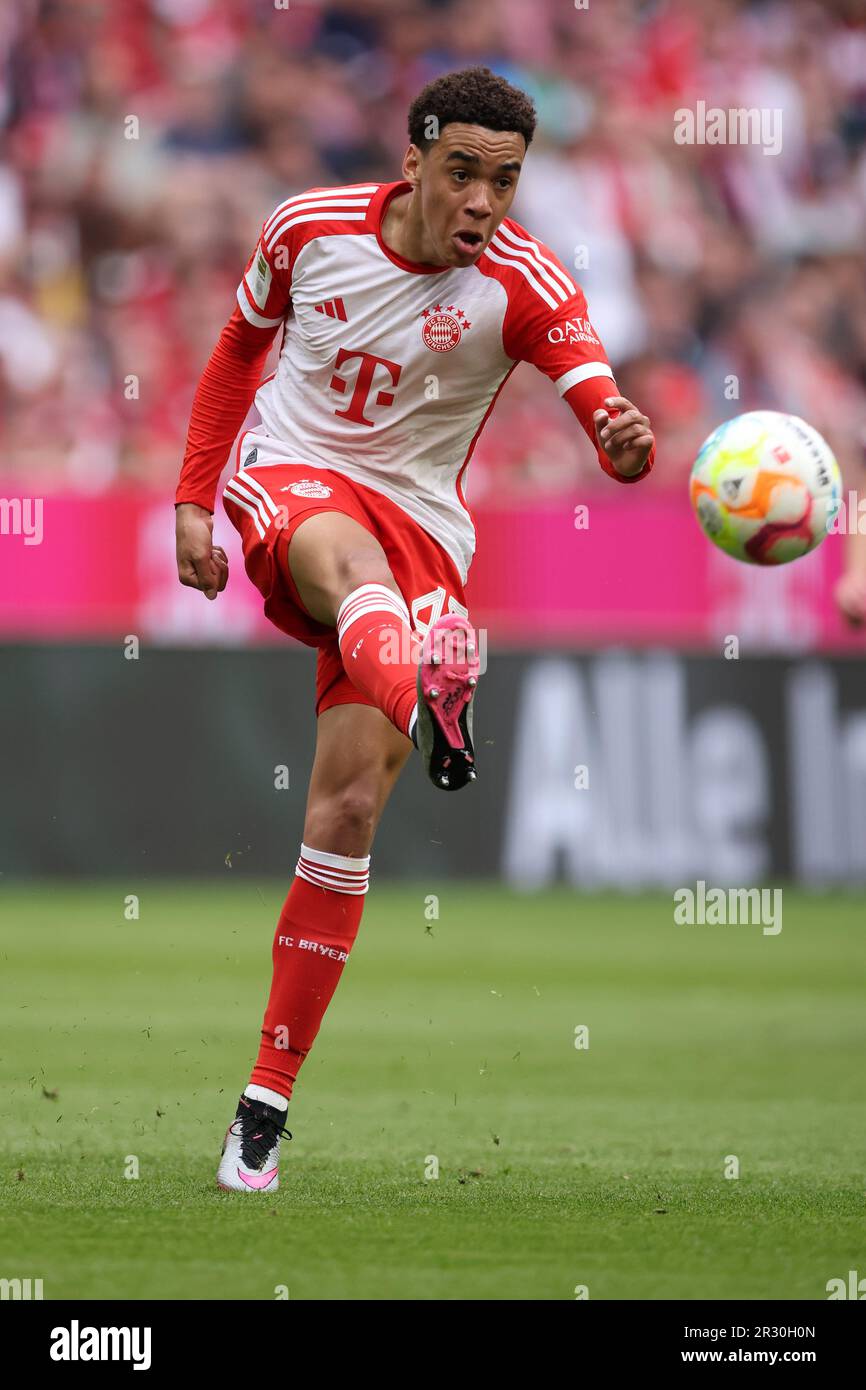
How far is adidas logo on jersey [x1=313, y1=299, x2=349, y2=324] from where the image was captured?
5.43 m

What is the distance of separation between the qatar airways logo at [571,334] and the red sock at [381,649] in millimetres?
876

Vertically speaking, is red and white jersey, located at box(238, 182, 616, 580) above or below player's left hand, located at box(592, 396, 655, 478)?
above

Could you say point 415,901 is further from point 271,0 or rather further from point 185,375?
point 271,0

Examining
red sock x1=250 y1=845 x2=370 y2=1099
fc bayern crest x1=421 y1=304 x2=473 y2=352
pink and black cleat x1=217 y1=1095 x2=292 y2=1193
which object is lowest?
pink and black cleat x1=217 y1=1095 x2=292 y2=1193

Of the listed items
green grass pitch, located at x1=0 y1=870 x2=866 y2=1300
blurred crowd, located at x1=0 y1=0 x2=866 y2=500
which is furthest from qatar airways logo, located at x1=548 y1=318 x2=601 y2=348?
blurred crowd, located at x1=0 y1=0 x2=866 y2=500

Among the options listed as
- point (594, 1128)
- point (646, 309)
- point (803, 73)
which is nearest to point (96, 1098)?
point (594, 1128)

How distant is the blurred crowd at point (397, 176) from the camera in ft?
47.1

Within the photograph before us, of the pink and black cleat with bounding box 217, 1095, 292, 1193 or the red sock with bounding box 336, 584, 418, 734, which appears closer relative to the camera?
the red sock with bounding box 336, 584, 418, 734

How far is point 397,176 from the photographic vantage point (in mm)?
15391

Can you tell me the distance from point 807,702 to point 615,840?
1480 mm

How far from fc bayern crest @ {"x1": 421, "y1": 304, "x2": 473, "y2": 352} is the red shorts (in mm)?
433

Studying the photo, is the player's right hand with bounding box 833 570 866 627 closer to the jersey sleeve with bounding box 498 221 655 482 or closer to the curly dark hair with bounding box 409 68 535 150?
the jersey sleeve with bounding box 498 221 655 482

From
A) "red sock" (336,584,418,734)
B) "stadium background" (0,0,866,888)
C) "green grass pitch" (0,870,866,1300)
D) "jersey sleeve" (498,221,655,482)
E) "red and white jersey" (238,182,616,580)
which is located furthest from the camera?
"stadium background" (0,0,866,888)

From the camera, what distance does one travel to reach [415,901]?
12.6 m
